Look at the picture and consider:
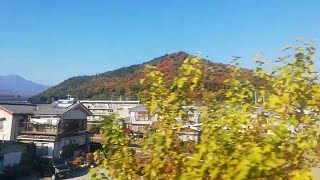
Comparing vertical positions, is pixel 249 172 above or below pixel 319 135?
below

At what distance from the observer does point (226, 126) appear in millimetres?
3238

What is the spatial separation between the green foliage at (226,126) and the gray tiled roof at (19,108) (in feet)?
85.4

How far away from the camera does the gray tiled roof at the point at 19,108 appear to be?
27.3 metres

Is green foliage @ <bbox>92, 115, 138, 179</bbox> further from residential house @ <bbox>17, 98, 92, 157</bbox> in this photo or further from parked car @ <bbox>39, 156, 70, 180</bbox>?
residential house @ <bbox>17, 98, 92, 157</bbox>

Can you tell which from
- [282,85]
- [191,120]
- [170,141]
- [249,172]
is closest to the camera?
[249,172]

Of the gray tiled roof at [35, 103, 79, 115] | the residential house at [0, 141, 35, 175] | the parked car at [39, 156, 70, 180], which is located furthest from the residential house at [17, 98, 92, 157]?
the residential house at [0, 141, 35, 175]

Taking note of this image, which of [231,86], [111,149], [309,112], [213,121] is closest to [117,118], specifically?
[111,149]

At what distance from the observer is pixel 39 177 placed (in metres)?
23.4

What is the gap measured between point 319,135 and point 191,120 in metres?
1.30

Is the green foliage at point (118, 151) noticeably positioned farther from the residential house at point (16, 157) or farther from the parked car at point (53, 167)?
the residential house at point (16, 157)

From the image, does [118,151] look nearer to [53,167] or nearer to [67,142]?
[53,167]

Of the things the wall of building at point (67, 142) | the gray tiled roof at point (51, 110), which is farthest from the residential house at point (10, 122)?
the wall of building at point (67, 142)

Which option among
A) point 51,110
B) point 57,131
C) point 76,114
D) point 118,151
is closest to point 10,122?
point 51,110

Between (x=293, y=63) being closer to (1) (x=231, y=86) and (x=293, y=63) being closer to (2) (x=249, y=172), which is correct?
(1) (x=231, y=86)
